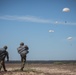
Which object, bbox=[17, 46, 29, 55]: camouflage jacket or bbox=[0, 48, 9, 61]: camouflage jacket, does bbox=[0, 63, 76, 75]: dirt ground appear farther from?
bbox=[17, 46, 29, 55]: camouflage jacket

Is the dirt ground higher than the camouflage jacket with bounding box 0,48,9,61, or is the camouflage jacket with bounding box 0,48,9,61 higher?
the camouflage jacket with bounding box 0,48,9,61

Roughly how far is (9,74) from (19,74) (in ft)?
2.13

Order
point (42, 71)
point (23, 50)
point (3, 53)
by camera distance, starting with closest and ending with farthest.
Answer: point (3, 53), point (23, 50), point (42, 71)

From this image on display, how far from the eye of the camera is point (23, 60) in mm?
22734

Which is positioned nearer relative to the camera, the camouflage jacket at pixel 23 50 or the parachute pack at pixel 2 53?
the parachute pack at pixel 2 53

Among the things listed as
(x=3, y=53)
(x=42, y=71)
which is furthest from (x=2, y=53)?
(x=42, y=71)

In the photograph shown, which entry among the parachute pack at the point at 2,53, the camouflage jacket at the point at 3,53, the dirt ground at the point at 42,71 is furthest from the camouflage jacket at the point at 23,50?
the dirt ground at the point at 42,71

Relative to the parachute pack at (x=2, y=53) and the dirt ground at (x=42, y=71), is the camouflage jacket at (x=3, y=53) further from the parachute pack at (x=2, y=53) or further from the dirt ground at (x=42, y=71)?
the dirt ground at (x=42, y=71)

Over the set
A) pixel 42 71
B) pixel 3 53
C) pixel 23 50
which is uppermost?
pixel 23 50

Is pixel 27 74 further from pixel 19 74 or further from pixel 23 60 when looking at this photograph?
pixel 23 60

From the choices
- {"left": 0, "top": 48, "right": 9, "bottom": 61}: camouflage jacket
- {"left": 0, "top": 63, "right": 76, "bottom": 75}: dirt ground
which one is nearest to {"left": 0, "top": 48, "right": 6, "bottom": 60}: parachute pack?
{"left": 0, "top": 48, "right": 9, "bottom": 61}: camouflage jacket

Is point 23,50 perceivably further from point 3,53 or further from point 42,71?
point 42,71

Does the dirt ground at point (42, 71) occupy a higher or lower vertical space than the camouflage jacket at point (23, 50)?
lower

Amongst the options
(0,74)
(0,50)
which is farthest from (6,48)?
(0,74)
